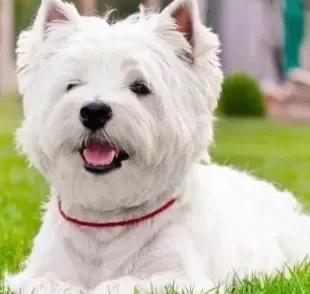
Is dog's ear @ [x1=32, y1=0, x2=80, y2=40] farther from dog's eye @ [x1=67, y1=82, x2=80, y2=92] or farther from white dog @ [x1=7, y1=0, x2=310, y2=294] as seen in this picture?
dog's eye @ [x1=67, y1=82, x2=80, y2=92]

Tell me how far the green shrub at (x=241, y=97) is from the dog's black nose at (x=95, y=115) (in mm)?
20524

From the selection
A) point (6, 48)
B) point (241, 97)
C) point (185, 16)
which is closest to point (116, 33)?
point (185, 16)

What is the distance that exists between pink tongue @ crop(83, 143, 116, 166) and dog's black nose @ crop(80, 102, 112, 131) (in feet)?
0.40

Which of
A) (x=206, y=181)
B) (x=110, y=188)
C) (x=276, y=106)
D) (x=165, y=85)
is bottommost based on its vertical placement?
(x=276, y=106)

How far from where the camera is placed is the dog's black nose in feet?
13.1

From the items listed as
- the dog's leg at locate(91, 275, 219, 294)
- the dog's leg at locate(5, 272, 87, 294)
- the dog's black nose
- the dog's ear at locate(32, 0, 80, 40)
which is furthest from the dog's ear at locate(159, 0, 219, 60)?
the dog's leg at locate(5, 272, 87, 294)

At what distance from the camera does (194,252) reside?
4434 mm

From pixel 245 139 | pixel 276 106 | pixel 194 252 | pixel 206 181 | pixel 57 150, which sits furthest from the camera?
pixel 276 106

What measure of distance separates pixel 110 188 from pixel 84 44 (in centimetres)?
64

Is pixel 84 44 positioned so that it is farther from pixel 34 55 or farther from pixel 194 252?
pixel 194 252

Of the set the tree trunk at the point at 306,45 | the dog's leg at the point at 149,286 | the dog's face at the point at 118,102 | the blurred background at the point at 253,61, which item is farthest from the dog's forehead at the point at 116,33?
the tree trunk at the point at 306,45

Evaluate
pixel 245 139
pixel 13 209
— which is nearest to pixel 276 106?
pixel 245 139

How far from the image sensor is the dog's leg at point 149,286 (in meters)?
4.13

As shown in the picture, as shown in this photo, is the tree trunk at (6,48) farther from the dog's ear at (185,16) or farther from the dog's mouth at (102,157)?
the dog's mouth at (102,157)
